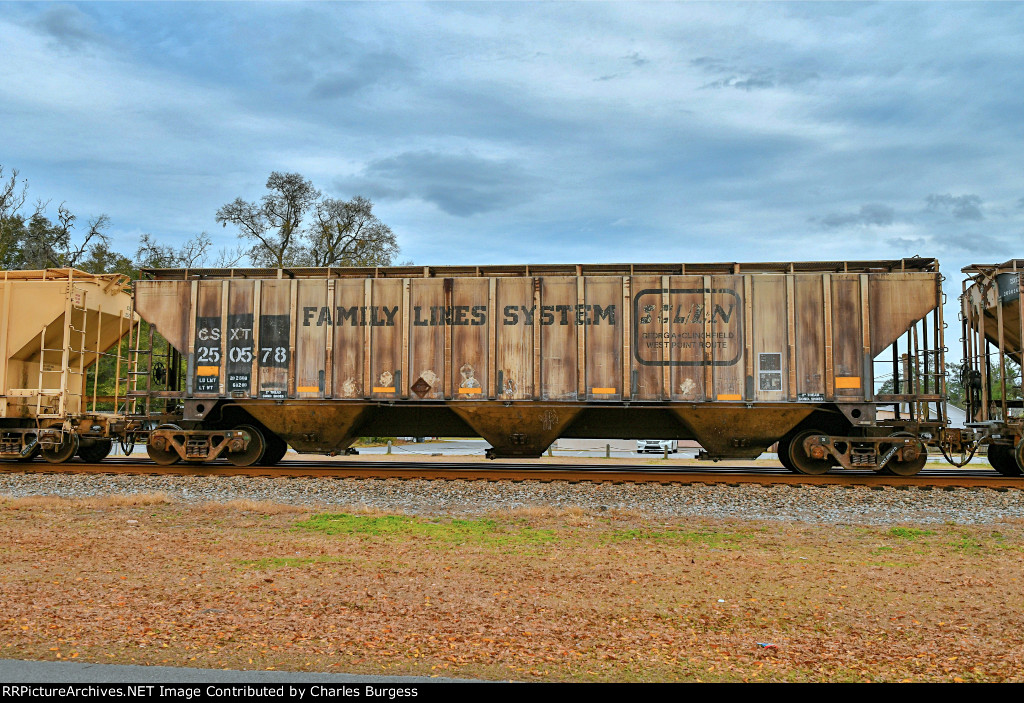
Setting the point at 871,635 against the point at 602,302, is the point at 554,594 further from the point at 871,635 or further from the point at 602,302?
the point at 602,302

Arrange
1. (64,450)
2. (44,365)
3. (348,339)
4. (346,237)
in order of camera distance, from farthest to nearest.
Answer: (346,237) < (44,365) < (64,450) < (348,339)

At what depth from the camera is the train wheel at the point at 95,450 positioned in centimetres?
1614

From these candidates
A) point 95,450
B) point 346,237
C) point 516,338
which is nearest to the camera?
point 516,338

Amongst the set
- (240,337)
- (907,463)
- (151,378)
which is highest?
(240,337)

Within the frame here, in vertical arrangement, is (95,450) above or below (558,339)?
below

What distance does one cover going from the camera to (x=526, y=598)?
5766 millimetres

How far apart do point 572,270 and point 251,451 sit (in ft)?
24.7

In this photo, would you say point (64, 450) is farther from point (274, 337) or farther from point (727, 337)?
point (727, 337)

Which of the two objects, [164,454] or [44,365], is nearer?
[164,454]

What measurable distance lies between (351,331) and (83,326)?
6.17 m

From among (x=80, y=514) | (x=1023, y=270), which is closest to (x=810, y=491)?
(x=1023, y=270)

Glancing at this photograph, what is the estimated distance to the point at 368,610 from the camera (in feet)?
17.7

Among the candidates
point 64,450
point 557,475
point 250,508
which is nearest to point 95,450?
point 64,450

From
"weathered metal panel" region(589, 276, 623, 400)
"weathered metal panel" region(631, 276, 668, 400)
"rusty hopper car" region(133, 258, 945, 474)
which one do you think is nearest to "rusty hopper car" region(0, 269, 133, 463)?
"rusty hopper car" region(133, 258, 945, 474)
